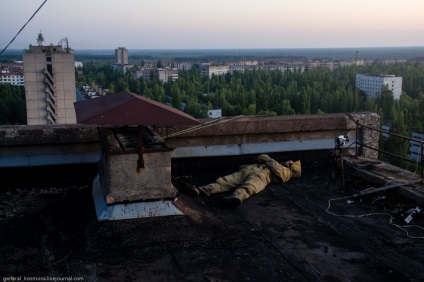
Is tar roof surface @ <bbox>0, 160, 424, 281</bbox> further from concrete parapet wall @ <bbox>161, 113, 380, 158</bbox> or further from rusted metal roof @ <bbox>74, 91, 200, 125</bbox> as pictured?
concrete parapet wall @ <bbox>161, 113, 380, 158</bbox>

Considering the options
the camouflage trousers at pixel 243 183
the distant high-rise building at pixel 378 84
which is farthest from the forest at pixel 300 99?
the camouflage trousers at pixel 243 183

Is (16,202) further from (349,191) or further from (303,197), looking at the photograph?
(349,191)

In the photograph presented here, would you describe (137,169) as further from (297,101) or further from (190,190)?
(297,101)

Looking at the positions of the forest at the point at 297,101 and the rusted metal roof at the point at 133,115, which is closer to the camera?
the rusted metal roof at the point at 133,115

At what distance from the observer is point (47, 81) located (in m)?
58.9

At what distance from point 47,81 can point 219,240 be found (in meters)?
57.7

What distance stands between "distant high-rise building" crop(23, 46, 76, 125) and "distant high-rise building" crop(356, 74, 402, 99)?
67123mm

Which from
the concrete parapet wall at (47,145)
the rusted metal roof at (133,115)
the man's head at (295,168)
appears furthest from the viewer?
the man's head at (295,168)

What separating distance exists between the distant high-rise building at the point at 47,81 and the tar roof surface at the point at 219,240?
54439mm

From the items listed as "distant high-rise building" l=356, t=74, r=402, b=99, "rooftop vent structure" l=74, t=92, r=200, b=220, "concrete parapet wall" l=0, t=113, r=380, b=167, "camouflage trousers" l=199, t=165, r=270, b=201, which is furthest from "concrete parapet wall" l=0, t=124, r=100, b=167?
"distant high-rise building" l=356, t=74, r=402, b=99

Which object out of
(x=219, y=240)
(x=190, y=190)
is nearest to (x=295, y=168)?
(x=190, y=190)

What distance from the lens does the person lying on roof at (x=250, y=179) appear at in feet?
21.1

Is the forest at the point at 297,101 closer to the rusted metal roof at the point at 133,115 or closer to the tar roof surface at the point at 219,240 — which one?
the tar roof surface at the point at 219,240

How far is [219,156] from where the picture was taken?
7.73 m
